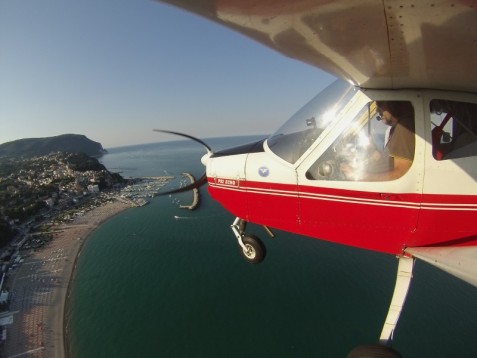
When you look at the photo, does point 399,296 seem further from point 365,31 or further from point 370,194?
point 365,31

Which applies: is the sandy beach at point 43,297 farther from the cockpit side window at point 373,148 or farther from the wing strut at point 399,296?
the cockpit side window at point 373,148

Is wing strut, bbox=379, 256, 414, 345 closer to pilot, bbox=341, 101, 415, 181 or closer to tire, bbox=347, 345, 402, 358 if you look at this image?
tire, bbox=347, 345, 402, 358

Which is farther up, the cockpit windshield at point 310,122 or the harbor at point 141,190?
the cockpit windshield at point 310,122

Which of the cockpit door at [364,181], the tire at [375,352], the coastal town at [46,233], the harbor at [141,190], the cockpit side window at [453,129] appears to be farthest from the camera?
the harbor at [141,190]

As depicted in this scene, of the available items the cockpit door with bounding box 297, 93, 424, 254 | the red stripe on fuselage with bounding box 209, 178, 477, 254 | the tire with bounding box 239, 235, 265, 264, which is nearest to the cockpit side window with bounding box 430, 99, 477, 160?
the cockpit door with bounding box 297, 93, 424, 254

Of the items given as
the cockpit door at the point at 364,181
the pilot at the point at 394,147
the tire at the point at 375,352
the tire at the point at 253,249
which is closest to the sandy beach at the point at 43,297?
the tire at the point at 253,249

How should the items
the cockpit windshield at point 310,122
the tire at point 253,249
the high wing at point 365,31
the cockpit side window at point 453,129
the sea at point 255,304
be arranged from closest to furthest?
the high wing at point 365,31 → the cockpit side window at point 453,129 → the cockpit windshield at point 310,122 → the tire at point 253,249 → the sea at point 255,304

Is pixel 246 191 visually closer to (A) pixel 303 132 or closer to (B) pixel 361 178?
Answer: (A) pixel 303 132
